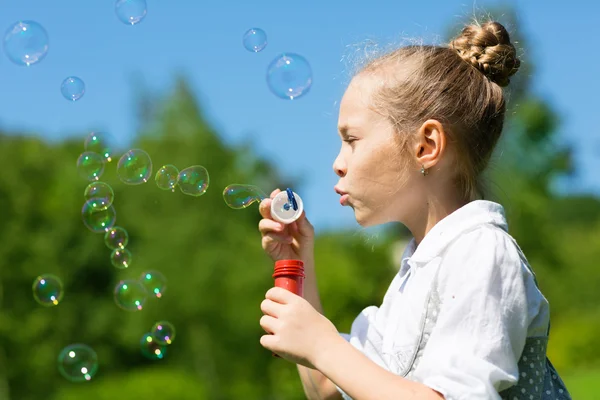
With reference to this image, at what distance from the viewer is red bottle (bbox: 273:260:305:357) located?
2.25 metres

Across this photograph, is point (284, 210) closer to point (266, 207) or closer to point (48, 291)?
point (266, 207)

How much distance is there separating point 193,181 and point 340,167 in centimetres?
128

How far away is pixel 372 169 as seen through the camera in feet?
7.65

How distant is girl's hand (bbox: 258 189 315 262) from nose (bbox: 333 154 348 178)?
395mm

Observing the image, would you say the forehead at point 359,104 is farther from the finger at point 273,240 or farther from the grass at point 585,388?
the grass at point 585,388

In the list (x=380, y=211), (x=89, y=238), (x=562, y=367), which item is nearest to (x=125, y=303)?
(x=380, y=211)

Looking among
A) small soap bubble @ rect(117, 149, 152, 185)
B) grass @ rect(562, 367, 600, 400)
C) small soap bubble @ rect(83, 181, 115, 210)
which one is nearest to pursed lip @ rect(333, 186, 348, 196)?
small soap bubble @ rect(117, 149, 152, 185)

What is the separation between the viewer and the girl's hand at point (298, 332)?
2.06 meters

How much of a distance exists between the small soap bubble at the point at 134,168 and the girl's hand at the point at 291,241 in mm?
1254

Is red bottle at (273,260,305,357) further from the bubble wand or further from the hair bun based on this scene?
the hair bun

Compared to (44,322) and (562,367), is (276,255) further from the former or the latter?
(44,322)

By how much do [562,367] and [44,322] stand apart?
1168 cm

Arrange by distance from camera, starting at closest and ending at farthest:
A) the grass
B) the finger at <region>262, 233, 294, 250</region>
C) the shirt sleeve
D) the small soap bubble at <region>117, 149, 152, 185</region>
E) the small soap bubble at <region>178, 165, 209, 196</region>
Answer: the shirt sleeve → the finger at <region>262, 233, 294, 250</region> → the small soap bubble at <region>178, 165, 209, 196</region> → the small soap bubble at <region>117, 149, 152, 185</region> → the grass

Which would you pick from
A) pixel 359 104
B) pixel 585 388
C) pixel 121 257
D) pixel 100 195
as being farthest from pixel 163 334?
pixel 585 388
